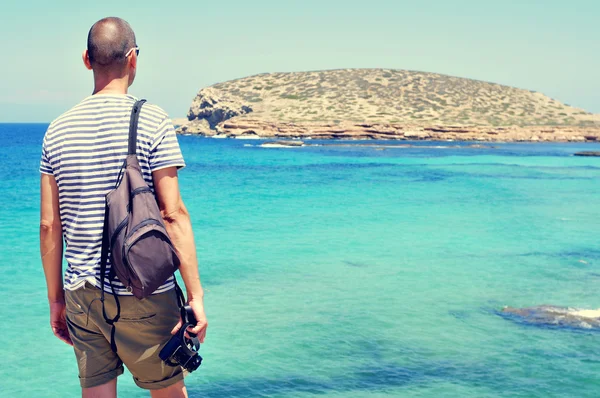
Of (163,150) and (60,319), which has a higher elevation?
(163,150)

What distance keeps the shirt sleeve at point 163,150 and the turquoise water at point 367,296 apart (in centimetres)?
400

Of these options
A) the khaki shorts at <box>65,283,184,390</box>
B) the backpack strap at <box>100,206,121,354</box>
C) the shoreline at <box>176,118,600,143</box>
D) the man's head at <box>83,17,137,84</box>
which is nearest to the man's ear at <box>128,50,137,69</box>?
the man's head at <box>83,17,137,84</box>

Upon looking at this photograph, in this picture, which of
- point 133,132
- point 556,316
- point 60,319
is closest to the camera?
point 133,132

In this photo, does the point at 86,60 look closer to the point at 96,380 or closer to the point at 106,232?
the point at 106,232

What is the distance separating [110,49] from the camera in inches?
114

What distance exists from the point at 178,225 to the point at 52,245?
62 centimetres

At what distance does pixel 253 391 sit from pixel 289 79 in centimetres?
11335

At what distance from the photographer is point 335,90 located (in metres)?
106

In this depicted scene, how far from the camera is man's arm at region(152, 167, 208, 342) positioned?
2.87m

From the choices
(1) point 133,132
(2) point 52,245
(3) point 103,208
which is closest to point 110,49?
(1) point 133,132

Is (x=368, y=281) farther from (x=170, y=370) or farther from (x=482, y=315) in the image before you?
(x=170, y=370)

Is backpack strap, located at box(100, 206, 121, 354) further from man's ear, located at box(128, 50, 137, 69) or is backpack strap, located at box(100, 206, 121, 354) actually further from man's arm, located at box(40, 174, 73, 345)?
man's ear, located at box(128, 50, 137, 69)

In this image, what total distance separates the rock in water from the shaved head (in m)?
6.94

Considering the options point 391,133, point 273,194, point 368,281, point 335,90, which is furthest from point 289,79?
point 368,281
